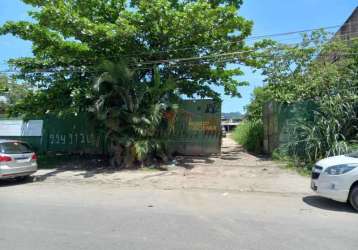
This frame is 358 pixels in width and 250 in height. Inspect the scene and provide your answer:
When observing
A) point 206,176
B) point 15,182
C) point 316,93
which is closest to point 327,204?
point 206,176

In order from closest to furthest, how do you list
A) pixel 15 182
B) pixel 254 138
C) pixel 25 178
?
pixel 15 182 → pixel 25 178 → pixel 254 138

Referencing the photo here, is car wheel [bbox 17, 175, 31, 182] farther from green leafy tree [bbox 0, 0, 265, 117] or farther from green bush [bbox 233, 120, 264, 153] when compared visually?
green bush [bbox 233, 120, 264, 153]

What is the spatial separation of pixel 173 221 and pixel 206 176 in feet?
19.6

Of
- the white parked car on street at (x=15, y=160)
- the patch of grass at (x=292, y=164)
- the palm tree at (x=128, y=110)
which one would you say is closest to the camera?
the white parked car on street at (x=15, y=160)

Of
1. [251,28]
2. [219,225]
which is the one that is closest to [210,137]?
[251,28]

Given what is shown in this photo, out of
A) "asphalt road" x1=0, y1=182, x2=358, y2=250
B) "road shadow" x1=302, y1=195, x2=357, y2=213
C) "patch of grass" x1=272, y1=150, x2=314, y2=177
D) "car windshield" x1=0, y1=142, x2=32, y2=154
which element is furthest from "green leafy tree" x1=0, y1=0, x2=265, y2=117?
"road shadow" x1=302, y1=195, x2=357, y2=213

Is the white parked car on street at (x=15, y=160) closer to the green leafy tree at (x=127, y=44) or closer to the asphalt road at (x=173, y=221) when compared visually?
the asphalt road at (x=173, y=221)

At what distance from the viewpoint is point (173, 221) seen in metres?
7.09

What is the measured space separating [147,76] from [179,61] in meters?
1.78

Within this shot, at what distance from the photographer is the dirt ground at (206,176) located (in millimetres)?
11141

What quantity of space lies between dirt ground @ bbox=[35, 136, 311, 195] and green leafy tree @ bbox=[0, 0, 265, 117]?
120 inches

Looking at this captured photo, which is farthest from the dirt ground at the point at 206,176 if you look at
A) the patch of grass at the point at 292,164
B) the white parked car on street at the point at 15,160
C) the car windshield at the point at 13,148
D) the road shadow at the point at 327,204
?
the car windshield at the point at 13,148

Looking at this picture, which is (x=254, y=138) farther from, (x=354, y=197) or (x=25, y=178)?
(x=354, y=197)

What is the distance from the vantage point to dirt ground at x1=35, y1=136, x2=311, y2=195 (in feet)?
36.6
